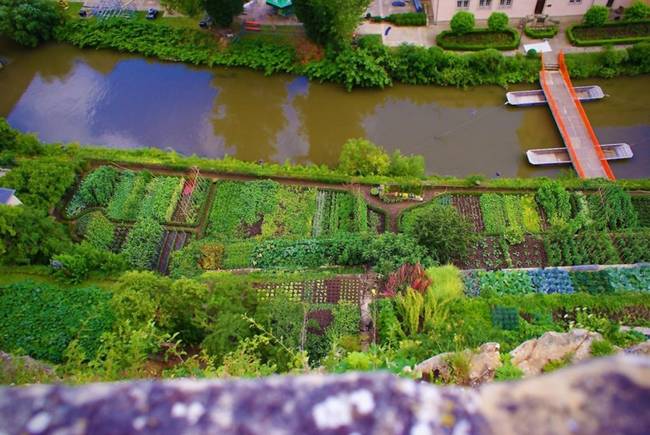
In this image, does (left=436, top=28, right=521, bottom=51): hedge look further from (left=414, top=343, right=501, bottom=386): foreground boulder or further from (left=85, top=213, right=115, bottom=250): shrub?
(left=414, top=343, right=501, bottom=386): foreground boulder

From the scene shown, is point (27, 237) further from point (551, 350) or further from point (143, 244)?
point (551, 350)

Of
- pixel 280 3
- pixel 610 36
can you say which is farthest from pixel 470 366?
pixel 280 3

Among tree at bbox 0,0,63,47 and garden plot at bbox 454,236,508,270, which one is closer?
garden plot at bbox 454,236,508,270

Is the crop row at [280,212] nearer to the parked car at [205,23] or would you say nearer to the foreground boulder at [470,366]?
the foreground boulder at [470,366]

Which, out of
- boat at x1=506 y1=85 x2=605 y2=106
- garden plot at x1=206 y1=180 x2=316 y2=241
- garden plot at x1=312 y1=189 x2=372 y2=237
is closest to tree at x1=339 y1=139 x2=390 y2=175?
garden plot at x1=312 y1=189 x2=372 y2=237

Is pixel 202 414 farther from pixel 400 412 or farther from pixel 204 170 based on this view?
pixel 204 170

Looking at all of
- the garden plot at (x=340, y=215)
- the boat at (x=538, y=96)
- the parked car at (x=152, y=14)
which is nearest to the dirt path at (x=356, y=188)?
the garden plot at (x=340, y=215)
